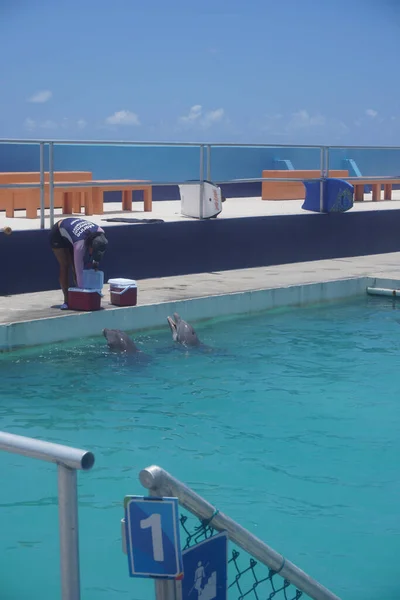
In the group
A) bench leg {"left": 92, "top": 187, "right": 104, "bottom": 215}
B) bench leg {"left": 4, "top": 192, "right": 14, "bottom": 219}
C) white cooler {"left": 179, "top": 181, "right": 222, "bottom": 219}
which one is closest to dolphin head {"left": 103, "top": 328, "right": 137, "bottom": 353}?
white cooler {"left": 179, "top": 181, "right": 222, "bottom": 219}

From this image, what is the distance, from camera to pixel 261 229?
1278 centimetres

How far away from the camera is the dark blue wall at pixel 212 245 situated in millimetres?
10148

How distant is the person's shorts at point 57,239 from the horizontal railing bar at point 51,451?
6.99m

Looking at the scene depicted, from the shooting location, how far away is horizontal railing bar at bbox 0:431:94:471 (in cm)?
203

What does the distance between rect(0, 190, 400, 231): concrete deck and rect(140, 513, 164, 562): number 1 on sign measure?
837cm

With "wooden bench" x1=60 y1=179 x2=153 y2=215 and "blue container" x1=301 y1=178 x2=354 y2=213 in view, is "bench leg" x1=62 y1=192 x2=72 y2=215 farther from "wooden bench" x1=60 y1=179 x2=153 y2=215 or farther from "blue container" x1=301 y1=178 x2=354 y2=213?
"blue container" x1=301 y1=178 x2=354 y2=213

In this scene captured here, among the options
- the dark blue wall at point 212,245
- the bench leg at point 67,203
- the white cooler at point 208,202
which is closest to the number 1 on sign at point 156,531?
the dark blue wall at point 212,245

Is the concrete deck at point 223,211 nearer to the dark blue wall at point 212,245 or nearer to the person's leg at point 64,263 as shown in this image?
the dark blue wall at point 212,245

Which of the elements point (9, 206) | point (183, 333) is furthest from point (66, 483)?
point (9, 206)

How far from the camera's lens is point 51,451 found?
6.80 ft

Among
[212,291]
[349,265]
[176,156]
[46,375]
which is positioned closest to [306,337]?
[212,291]

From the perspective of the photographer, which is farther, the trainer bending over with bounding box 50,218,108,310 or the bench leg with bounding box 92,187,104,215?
the bench leg with bounding box 92,187,104,215

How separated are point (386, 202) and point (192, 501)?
15510mm

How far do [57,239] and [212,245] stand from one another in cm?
352
